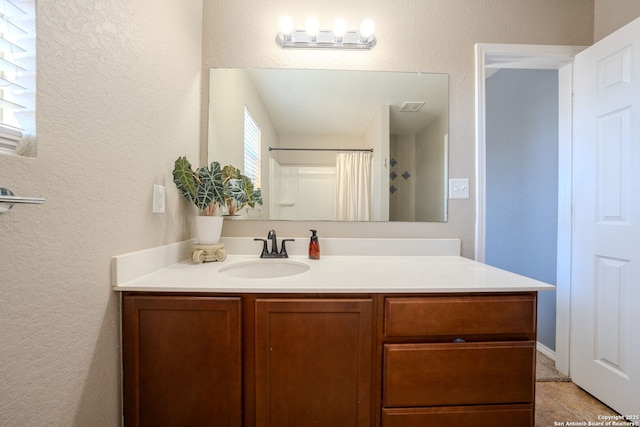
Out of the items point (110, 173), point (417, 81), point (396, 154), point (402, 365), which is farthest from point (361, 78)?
point (402, 365)

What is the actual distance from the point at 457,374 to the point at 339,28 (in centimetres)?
168

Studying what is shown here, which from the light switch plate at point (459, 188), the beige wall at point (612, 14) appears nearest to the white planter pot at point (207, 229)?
the light switch plate at point (459, 188)

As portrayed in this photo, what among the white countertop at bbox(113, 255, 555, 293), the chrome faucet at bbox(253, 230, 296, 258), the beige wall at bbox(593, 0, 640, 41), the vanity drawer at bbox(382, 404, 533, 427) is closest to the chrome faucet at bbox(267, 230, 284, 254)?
the chrome faucet at bbox(253, 230, 296, 258)

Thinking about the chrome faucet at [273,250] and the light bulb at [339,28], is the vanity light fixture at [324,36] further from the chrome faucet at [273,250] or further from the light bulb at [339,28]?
the chrome faucet at [273,250]

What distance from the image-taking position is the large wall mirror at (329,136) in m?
1.47

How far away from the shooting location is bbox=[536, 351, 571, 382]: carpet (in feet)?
5.21

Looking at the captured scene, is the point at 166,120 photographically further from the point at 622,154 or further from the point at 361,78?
the point at 622,154

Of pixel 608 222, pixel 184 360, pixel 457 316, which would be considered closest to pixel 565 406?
pixel 608 222

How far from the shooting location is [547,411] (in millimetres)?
1346

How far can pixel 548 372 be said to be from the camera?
166 cm

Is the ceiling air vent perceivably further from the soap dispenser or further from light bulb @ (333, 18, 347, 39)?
the soap dispenser

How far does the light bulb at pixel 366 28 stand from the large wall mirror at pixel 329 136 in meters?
0.18

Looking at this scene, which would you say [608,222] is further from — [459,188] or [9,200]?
[9,200]

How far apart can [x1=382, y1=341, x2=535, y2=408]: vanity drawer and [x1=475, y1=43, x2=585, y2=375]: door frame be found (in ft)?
2.26
